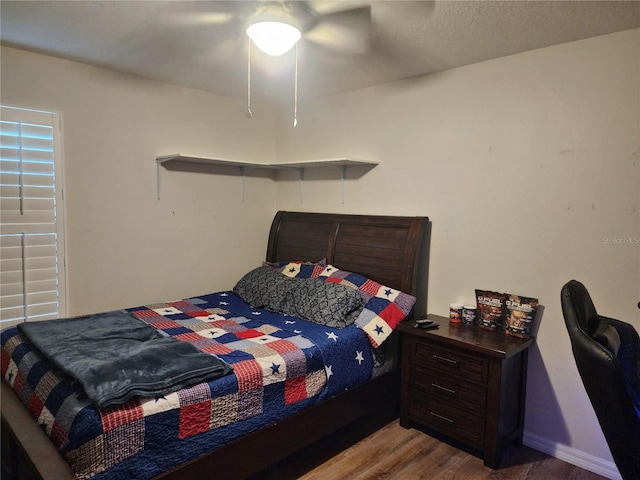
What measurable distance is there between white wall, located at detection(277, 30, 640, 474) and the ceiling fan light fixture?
1.35 metres

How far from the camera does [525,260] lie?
251cm

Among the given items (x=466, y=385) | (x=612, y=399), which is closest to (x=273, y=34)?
(x=612, y=399)

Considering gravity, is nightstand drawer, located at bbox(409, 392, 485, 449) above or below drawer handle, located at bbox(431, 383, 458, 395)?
below

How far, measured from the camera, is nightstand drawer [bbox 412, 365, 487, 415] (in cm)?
233

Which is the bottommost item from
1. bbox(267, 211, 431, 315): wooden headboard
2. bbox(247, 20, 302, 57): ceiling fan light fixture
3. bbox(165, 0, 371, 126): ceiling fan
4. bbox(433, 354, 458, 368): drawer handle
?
bbox(433, 354, 458, 368): drawer handle

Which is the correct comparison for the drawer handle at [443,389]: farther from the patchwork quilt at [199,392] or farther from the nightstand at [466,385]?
the patchwork quilt at [199,392]

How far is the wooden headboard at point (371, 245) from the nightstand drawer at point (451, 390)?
1.81 feet

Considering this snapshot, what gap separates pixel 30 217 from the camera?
2.67 m

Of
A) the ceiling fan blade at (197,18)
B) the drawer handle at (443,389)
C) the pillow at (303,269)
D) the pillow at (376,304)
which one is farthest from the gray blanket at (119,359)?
the ceiling fan blade at (197,18)

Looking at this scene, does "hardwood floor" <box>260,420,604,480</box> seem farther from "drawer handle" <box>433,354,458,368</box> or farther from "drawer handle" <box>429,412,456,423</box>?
"drawer handle" <box>433,354,458,368</box>

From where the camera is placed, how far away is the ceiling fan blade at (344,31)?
1995 mm

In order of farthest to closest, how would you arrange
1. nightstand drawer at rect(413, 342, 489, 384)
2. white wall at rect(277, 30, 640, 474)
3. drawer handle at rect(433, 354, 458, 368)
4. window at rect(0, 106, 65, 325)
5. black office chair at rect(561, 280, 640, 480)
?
window at rect(0, 106, 65, 325) < drawer handle at rect(433, 354, 458, 368) < nightstand drawer at rect(413, 342, 489, 384) < white wall at rect(277, 30, 640, 474) < black office chair at rect(561, 280, 640, 480)

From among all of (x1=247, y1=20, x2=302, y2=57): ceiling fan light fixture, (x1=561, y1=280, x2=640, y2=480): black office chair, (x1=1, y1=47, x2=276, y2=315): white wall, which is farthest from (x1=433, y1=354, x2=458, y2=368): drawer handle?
(x1=1, y1=47, x2=276, y2=315): white wall

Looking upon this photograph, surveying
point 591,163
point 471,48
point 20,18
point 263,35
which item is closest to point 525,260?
point 591,163
